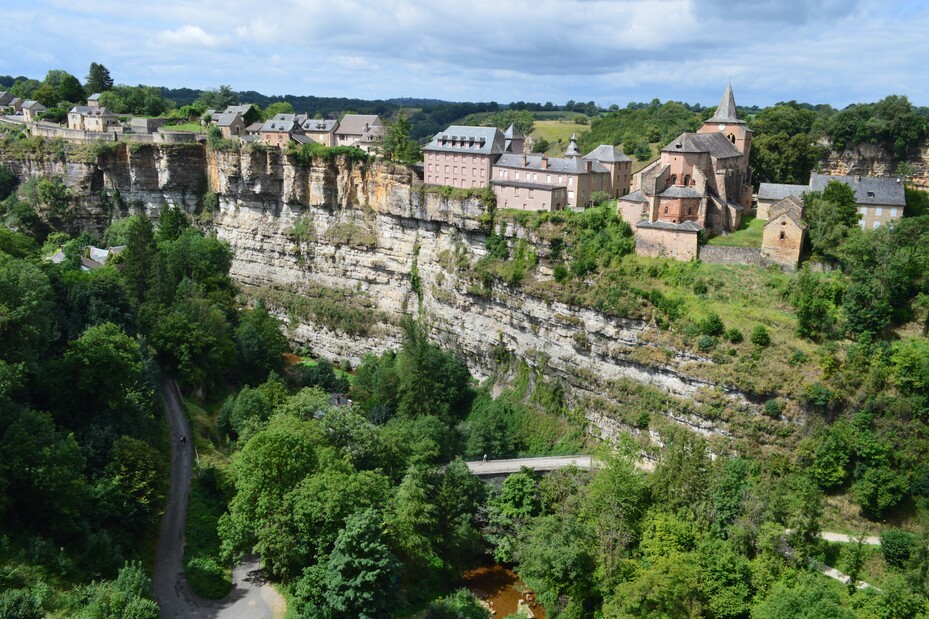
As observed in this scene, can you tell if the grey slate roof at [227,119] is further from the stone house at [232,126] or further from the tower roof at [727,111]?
the tower roof at [727,111]

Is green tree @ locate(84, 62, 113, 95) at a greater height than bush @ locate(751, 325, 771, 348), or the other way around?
green tree @ locate(84, 62, 113, 95)

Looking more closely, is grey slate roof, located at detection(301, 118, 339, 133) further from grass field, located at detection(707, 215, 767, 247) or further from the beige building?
grass field, located at detection(707, 215, 767, 247)

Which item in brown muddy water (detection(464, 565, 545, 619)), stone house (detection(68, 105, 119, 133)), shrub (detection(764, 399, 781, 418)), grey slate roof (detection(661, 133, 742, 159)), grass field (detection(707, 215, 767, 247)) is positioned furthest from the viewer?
stone house (detection(68, 105, 119, 133))

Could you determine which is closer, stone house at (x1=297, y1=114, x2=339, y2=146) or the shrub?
the shrub

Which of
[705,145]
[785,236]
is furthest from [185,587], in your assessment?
[705,145]

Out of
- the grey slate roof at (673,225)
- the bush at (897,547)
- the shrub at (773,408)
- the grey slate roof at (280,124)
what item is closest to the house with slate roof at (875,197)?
the grey slate roof at (673,225)

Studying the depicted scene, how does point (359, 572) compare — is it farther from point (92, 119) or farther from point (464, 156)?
point (92, 119)

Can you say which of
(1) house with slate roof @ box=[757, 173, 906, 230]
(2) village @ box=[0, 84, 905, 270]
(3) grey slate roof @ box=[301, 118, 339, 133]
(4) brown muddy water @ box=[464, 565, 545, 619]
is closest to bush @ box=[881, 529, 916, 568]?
(4) brown muddy water @ box=[464, 565, 545, 619]

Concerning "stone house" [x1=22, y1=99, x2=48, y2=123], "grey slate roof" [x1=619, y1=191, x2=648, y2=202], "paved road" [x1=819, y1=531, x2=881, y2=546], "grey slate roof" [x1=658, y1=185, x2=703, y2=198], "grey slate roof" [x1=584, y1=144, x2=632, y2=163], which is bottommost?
"paved road" [x1=819, y1=531, x2=881, y2=546]
